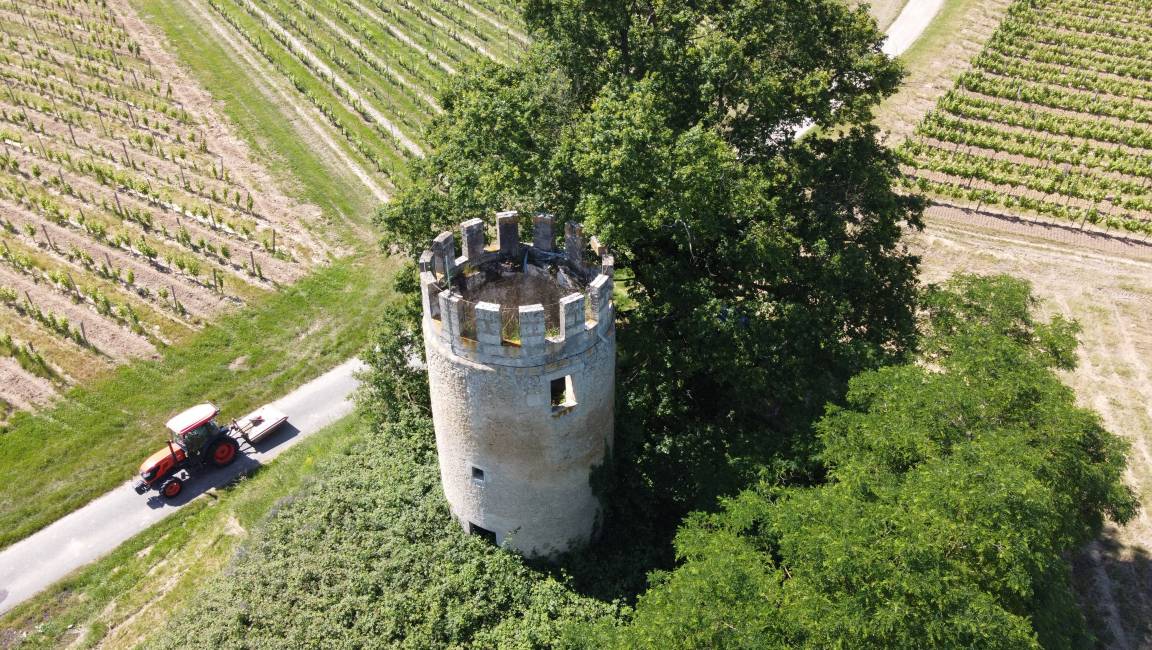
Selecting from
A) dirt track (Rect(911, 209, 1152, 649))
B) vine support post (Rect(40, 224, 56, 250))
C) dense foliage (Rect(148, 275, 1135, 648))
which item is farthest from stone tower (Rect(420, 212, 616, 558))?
vine support post (Rect(40, 224, 56, 250))

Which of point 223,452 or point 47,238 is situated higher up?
point 47,238

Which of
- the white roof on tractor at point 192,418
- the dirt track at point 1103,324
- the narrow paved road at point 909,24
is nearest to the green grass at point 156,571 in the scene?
the white roof on tractor at point 192,418

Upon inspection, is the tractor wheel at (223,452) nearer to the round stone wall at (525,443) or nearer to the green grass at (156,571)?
the green grass at (156,571)

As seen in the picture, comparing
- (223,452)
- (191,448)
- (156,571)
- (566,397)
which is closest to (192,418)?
(191,448)

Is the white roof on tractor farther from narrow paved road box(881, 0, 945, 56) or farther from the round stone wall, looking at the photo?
narrow paved road box(881, 0, 945, 56)

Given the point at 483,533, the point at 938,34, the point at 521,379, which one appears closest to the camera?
the point at 521,379

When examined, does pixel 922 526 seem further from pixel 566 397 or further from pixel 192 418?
pixel 192 418
